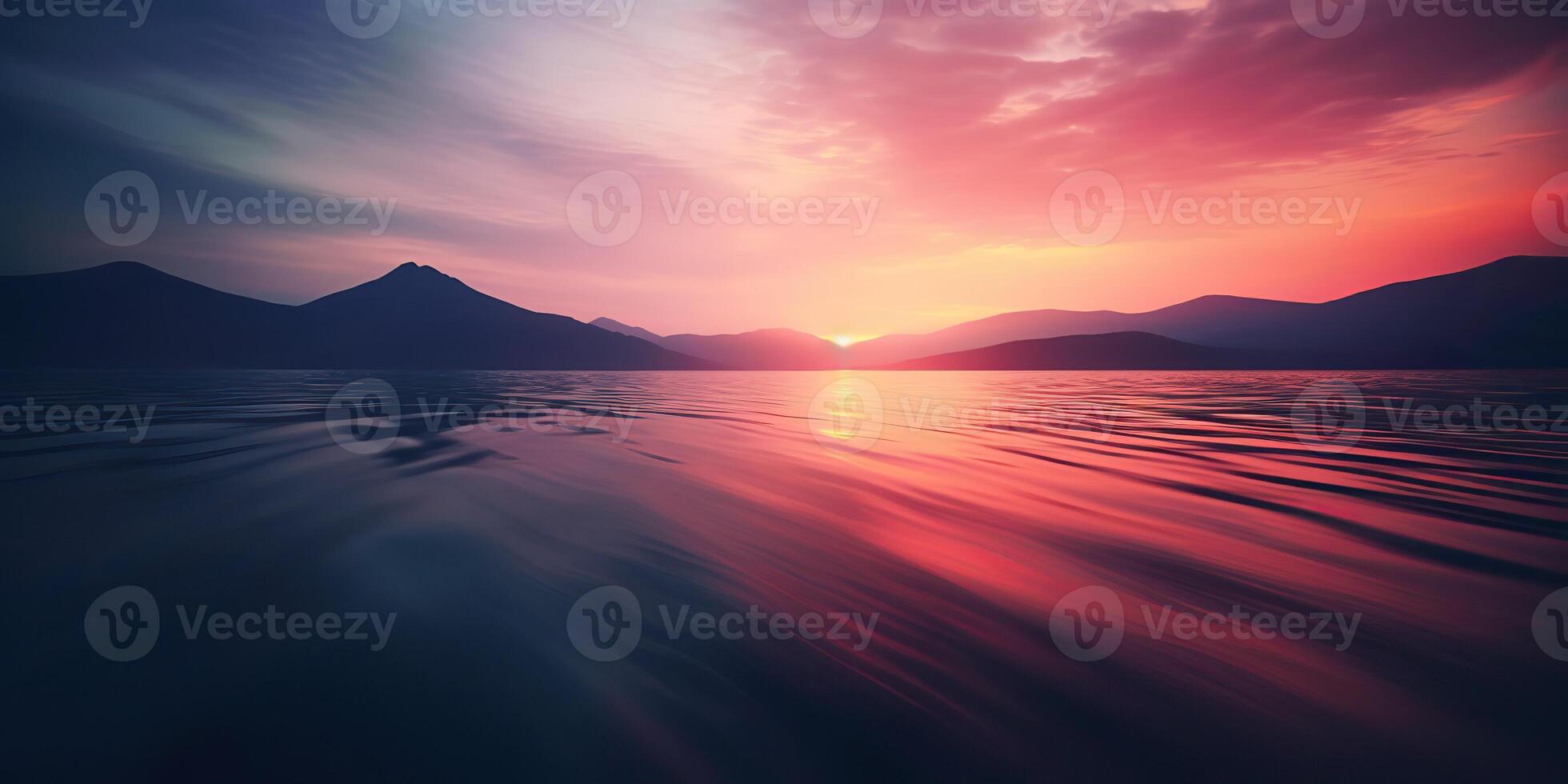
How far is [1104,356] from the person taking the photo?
179750mm

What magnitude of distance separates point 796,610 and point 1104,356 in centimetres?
20461

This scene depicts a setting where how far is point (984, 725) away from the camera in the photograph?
302cm

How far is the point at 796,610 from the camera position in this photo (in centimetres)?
452

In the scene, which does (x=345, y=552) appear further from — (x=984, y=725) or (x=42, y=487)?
(x=42, y=487)

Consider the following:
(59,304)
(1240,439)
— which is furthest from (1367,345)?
(59,304)

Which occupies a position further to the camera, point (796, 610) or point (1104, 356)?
point (1104, 356)

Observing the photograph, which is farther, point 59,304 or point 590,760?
point 59,304

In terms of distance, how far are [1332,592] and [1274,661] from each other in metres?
1.65

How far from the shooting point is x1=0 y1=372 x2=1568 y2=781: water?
286 centimetres

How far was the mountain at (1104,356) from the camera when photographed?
169750 millimetres

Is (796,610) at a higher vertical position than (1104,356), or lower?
lower

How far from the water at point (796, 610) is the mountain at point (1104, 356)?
171m

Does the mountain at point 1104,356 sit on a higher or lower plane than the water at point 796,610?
higher

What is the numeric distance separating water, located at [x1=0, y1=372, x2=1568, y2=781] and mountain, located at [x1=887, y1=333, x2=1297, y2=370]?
171120 millimetres
